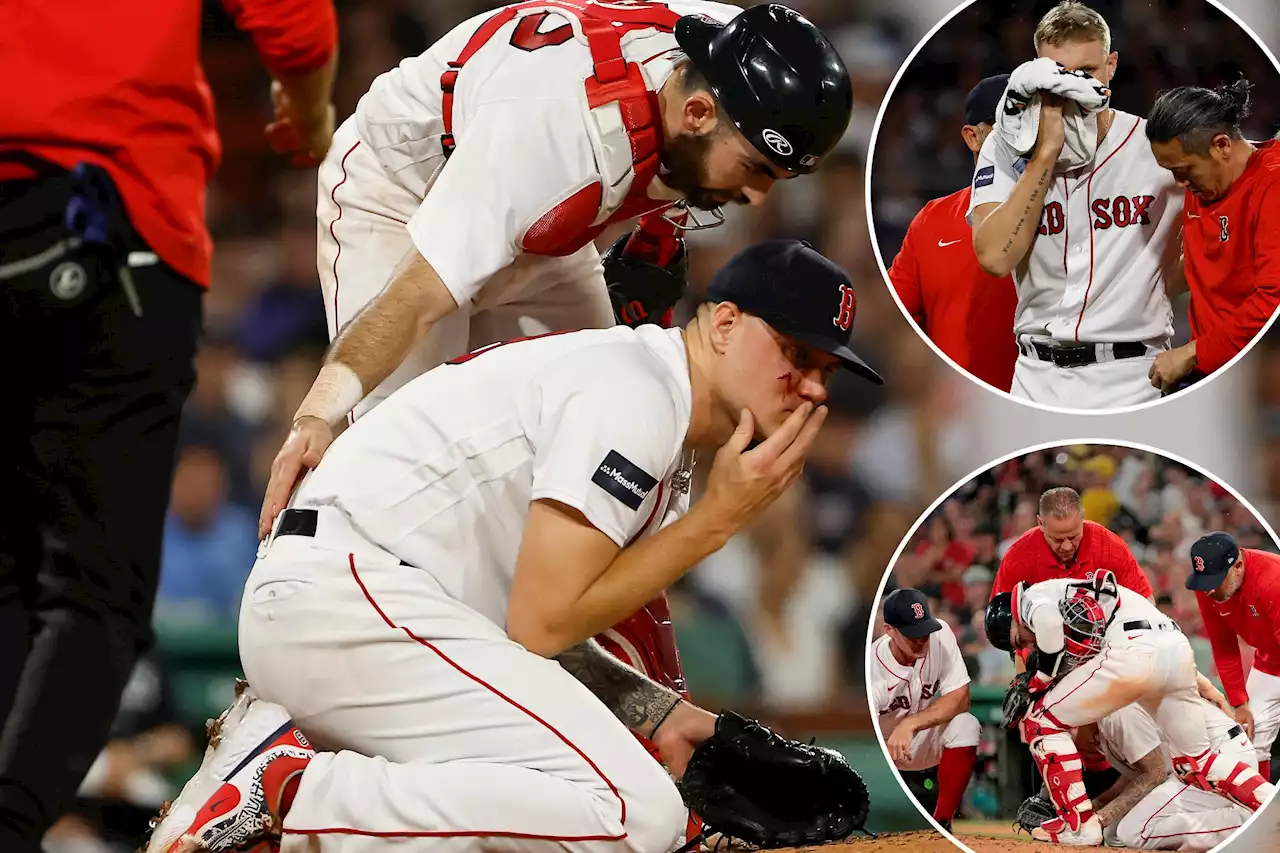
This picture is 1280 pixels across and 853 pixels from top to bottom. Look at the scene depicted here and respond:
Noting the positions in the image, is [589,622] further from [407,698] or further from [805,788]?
[805,788]

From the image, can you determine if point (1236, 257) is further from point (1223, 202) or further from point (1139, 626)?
point (1139, 626)

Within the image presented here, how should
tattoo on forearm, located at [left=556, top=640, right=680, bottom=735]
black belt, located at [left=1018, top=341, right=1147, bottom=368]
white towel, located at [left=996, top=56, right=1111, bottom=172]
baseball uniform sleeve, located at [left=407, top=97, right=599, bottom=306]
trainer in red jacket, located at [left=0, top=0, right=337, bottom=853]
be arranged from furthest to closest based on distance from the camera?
black belt, located at [left=1018, top=341, right=1147, bottom=368] < trainer in red jacket, located at [left=0, top=0, right=337, bottom=853] < white towel, located at [left=996, top=56, right=1111, bottom=172] < tattoo on forearm, located at [left=556, top=640, right=680, bottom=735] < baseball uniform sleeve, located at [left=407, top=97, right=599, bottom=306]

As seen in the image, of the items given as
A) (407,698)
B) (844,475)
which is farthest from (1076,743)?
(407,698)

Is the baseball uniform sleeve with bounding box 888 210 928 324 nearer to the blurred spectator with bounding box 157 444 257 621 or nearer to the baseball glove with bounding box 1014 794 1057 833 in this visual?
the baseball glove with bounding box 1014 794 1057 833

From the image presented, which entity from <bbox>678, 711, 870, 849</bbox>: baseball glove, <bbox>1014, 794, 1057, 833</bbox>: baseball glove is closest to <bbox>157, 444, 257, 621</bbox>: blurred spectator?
<bbox>678, 711, 870, 849</bbox>: baseball glove

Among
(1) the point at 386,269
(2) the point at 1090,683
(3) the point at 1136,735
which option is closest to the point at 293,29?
(1) the point at 386,269

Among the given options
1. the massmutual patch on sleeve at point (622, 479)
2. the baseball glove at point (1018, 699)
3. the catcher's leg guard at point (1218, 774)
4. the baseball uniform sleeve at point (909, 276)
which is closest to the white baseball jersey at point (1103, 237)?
the baseball uniform sleeve at point (909, 276)

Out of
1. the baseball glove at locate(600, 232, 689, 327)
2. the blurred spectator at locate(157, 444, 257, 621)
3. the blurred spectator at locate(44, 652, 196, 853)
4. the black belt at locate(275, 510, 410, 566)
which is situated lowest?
the blurred spectator at locate(44, 652, 196, 853)

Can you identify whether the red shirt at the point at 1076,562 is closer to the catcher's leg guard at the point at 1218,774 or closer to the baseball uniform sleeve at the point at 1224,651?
the baseball uniform sleeve at the point at 1224,651
